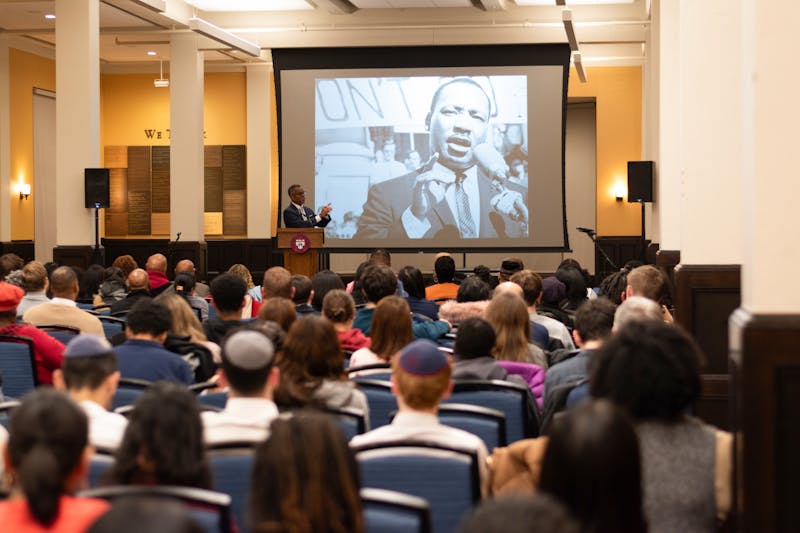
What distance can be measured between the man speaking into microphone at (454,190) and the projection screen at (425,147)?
1 cm

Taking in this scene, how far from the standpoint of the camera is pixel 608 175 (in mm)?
19438

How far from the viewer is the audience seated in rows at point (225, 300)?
6.56 metres

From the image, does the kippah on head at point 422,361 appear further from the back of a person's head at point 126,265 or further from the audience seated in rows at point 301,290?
the back of a person's head at point 126,265

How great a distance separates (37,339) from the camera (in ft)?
19.6

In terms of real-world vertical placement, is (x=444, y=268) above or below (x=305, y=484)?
above

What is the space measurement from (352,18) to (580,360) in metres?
13.4

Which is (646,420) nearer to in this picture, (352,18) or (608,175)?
(352,18)

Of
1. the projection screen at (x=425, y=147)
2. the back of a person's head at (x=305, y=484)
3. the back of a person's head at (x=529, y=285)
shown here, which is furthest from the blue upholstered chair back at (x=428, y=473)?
the projection screen at (x=425, y=147)

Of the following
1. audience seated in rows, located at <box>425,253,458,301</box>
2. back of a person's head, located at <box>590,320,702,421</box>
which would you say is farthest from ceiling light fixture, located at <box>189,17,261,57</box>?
back of a person's head, located at <box>590,320,702,421</box>

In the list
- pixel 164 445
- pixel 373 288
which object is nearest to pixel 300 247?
pixel 373 288

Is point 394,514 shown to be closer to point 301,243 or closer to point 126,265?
point 126,265

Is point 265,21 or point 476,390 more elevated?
point 265,21

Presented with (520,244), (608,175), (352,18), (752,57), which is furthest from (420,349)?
(608,175)

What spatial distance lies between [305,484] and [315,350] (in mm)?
2133
